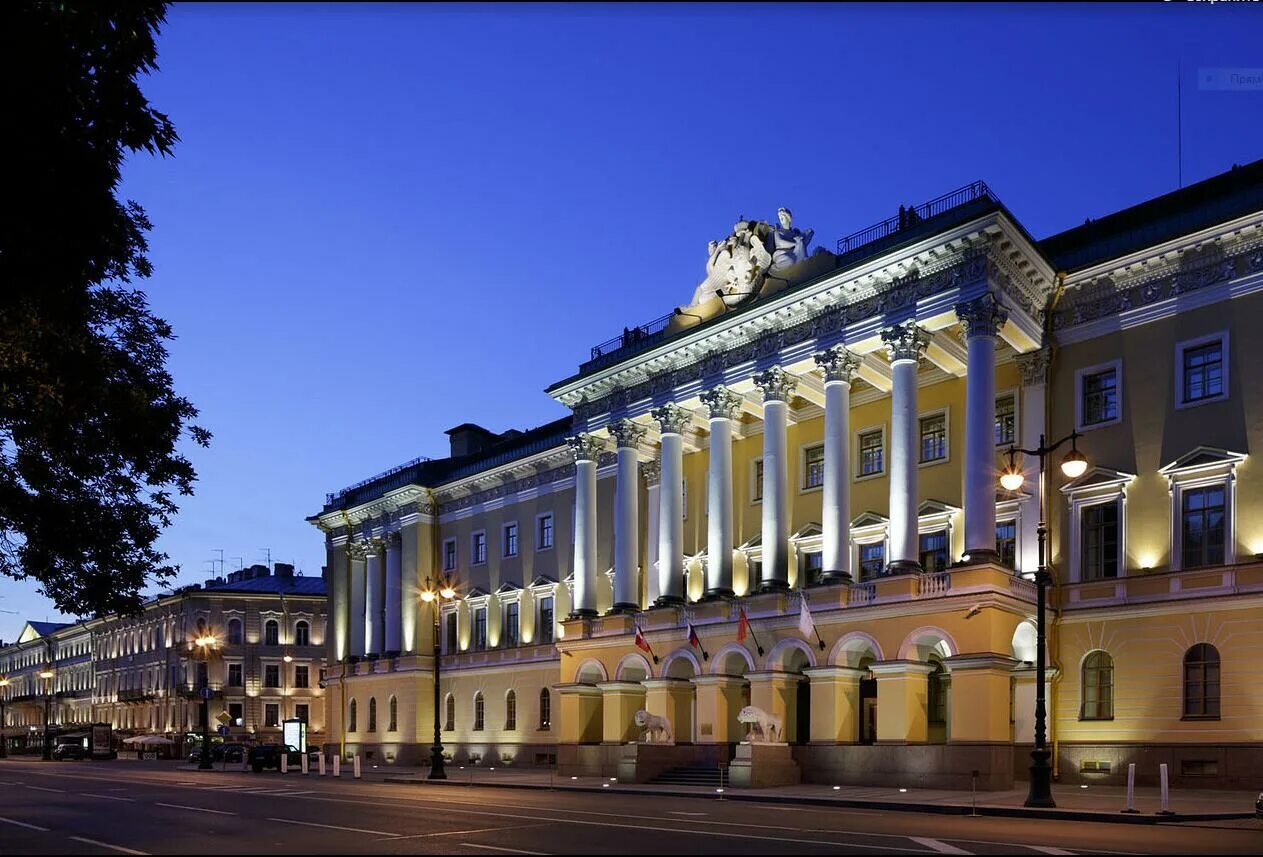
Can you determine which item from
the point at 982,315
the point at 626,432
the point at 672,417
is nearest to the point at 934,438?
the point at 982,315

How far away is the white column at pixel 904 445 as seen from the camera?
3725 centimetres

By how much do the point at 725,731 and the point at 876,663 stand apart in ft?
24.7

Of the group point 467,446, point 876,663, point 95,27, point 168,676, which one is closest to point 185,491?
point 95,27

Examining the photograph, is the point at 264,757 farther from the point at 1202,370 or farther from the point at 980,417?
the point at 1202,370

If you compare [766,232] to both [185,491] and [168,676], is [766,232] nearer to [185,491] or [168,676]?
[185,491]

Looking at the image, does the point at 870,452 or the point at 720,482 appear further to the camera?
the point at 720,482

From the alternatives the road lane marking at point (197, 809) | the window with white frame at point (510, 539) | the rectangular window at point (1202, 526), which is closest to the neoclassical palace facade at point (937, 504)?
the rectangular window at point (1202, 526)

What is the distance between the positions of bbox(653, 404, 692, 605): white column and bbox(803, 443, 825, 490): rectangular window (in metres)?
4.75

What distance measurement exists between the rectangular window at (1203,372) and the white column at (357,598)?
163 feet

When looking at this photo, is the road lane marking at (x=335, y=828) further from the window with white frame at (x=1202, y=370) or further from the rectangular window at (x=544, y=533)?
the rectangular window at (x=544, y=533)

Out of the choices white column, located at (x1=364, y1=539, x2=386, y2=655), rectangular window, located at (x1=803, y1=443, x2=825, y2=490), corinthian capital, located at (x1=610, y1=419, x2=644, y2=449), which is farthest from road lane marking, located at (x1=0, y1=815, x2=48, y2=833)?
white column, located at (x1=364, y1=539, x2=386, y2=655)

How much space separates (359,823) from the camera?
73.7ft

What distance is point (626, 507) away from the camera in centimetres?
4969

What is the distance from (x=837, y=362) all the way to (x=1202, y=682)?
14580 millimetres
